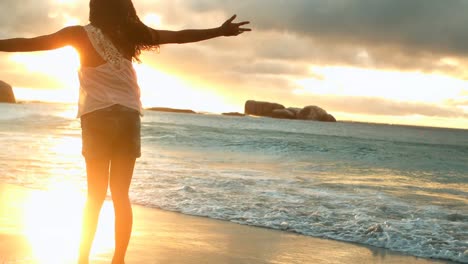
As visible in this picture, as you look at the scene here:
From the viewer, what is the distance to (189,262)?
4.75 meters

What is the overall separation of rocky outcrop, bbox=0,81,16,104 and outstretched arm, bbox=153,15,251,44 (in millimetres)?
171207

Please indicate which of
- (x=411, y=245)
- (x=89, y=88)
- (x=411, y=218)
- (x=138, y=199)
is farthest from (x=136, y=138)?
(x=411, y=218)

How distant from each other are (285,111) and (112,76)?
14858 cm

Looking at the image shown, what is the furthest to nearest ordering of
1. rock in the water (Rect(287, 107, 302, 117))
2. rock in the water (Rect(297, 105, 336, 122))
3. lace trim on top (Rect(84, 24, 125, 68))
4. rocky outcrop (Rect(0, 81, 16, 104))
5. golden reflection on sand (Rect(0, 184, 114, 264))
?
rocky outcrop (Rect(0, 81, 16, 104))
rock in the water (Rect(287, 107, 302, 117))
rock in the water (Rect(297, 105, 336, 122))
golden reflection on sand (Rect(0, 184, 114, 264))
lace trim on top (Rect(84, 24, 125, 68))

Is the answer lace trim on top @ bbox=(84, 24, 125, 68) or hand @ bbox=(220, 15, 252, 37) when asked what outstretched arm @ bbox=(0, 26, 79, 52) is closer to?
lace trim on top @ bbox=(84, 24, 125, 68)

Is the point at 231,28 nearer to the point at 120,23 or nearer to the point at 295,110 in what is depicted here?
the point at 120,23

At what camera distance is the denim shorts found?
3.25m

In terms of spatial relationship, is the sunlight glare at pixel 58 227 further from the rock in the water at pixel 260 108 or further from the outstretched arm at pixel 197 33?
the rock in the water at pixel 260 108

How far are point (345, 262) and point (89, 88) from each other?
10.6 feet

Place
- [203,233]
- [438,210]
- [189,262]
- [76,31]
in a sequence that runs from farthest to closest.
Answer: [438,210] → [203,233] → [189,262] → [76,31]

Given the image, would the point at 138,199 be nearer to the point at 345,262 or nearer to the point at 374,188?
the point at 345,262

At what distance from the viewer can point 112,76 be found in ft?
10.8

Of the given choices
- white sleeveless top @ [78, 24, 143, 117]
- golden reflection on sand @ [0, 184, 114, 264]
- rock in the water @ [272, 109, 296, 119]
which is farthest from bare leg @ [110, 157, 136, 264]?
rock in the water @ [272, 109, 296, 119]

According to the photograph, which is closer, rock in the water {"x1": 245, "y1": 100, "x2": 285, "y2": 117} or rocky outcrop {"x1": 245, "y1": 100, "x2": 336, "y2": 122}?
rocky outcrop {"x1": 245, "y1": 100, "x2": 336, "y2": 122}
